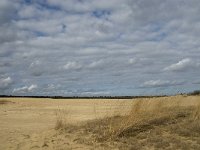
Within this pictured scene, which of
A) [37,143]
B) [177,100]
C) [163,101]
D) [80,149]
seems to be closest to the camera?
[80,149]

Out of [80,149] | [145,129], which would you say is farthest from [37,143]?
[145,129]

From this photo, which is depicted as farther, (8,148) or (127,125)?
(127,125)

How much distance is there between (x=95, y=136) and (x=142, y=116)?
2.02 meters

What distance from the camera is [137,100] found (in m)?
12.6

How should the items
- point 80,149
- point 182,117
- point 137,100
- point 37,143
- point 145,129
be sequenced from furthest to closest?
point 182,117 → point 137,100 → point 145,129 → point 37,143 → point 80,149

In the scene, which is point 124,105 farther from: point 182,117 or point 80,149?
point 80,149

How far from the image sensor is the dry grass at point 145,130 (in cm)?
1013

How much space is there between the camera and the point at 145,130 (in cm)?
1151

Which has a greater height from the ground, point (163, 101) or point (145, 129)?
point (163, 101)

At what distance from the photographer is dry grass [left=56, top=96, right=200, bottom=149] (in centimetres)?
1013

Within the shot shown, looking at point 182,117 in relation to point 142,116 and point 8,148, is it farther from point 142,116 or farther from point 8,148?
point 8,148

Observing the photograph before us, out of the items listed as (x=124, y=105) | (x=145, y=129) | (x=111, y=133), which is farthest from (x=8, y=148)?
(x=124, y=105)

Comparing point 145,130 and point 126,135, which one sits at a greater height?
point 145,130

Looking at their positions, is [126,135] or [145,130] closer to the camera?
[126,135]
